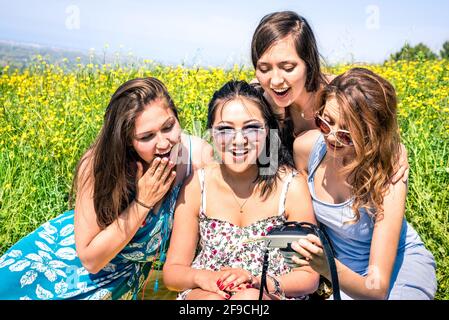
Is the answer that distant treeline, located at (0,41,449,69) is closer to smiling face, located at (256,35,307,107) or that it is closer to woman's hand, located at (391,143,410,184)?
smiling face, located at (256,35,307,107)

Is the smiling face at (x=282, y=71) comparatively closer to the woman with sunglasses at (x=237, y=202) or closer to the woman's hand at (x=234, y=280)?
the woman with sunglasses at (x=237, y=202)

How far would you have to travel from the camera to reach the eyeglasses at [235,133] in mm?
2280

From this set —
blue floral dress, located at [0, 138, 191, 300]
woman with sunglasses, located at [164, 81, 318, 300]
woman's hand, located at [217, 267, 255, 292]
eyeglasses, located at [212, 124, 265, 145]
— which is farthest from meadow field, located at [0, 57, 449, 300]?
woman's hand, located at [217, 267, 255, 292]

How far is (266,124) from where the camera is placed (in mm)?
2379

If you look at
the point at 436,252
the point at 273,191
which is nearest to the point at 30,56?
the point at 273,191

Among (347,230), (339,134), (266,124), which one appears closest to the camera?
(339,134)

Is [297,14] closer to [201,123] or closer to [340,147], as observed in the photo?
[340,147]

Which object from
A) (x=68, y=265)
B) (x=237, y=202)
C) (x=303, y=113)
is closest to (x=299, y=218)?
(x=237, y=202)

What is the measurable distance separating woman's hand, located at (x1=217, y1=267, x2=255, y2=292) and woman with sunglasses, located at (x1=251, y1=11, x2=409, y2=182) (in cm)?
81

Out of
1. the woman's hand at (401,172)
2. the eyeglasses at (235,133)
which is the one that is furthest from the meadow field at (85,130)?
the eyeglasses at (235,133)

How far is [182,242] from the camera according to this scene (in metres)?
2.31

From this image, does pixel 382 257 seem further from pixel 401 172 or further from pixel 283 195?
pixel 283 195

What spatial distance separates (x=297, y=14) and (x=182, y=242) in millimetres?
1267

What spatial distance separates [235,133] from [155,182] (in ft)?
1.26
